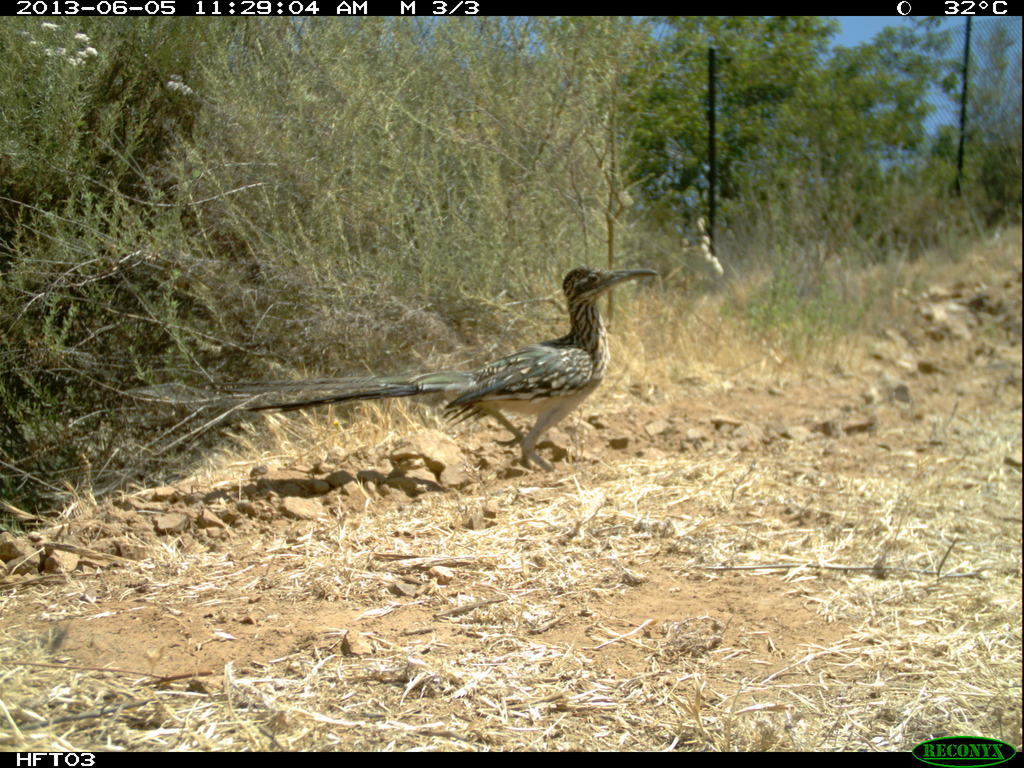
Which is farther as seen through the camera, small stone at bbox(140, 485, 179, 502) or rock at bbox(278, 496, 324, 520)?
small stone at bbox(140, 485, 179, 502)

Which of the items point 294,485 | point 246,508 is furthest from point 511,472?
point 246,508

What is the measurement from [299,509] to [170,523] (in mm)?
600

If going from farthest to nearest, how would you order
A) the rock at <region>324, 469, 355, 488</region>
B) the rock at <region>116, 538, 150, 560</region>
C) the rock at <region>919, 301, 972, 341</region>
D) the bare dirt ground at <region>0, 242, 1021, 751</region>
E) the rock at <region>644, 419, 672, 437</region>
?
the rock at <region>919, 301, 972, 341</region> → the rock at <region>644, 419, 672, 437</region> → the rock at <region>324, 469, 355, 488</region> → the rock at <region>116, 538, 150, 560</region> → the bare dirt ground at <region>0, 242, 1021, 751</region>

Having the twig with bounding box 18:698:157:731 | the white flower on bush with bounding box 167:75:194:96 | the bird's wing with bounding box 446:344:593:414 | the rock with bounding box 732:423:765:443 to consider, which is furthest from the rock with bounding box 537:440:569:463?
the twig with bounding box 18:698:157:731

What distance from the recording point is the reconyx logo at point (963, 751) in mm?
3164

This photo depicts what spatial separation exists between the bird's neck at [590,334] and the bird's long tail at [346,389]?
0.73 metres

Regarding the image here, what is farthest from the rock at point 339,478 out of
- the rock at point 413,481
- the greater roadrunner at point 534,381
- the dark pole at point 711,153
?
the dark pole at point 711,153

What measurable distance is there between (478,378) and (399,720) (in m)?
2.65

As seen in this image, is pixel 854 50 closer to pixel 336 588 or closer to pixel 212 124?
pixel 212 124

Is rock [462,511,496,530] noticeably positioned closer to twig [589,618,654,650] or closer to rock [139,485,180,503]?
twig [589,618,654,650]

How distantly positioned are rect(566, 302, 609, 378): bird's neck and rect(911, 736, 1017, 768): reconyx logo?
2.84 metres

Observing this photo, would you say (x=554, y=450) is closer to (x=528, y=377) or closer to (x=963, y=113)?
(x=528, y=377)

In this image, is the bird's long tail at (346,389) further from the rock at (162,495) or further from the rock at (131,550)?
the rock at (131,550)

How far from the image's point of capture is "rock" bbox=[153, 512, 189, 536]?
4680 mm
